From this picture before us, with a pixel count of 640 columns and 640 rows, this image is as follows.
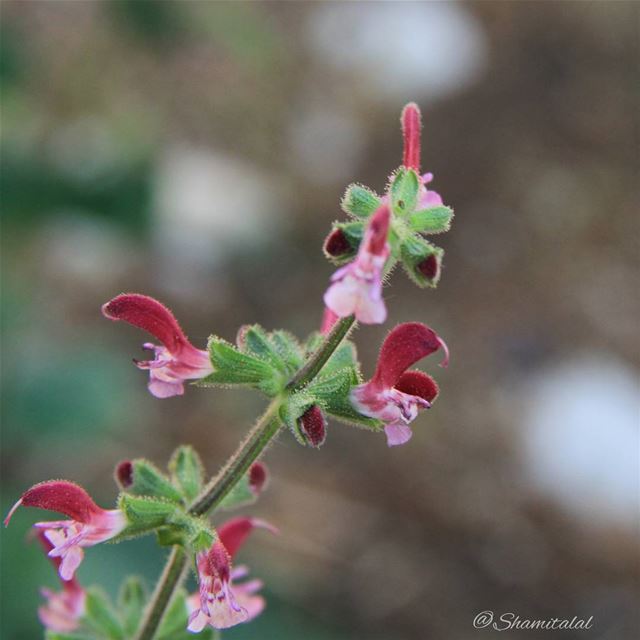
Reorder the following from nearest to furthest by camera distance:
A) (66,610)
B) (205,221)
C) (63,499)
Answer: (63,499) < (66,610) < (205,221)

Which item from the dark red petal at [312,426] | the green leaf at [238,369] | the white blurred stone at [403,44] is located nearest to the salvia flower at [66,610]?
the green leaf at [238,369]

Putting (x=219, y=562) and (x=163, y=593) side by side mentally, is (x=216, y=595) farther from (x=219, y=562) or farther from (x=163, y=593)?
(x=163, y=593)


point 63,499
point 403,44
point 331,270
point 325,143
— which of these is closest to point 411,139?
point 63,499

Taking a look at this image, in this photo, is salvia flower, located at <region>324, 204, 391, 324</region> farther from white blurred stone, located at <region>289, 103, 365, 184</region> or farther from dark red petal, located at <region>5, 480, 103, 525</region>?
white blurred stone, located at <region>289, 103, 365, 184</region>

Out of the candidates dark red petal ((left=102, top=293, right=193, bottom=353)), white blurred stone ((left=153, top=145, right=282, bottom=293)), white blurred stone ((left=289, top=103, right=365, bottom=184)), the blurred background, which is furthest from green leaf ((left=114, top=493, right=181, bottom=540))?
white blurred stone ((left=289, top=103, right=365, bottom=184))

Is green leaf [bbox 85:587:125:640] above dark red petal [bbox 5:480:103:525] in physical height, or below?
below

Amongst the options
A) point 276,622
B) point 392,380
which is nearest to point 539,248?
point 276,622
